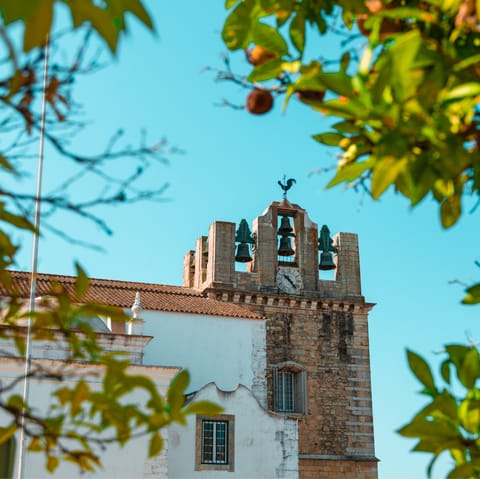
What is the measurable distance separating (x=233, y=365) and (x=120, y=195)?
21637 mm

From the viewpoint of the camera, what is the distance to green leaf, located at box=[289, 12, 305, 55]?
234 centimetres

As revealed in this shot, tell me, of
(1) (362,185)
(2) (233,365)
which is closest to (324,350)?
(2) (233,365)

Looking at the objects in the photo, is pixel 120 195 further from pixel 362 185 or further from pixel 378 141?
pixel 378 141

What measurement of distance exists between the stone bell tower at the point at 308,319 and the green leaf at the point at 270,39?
23425mm

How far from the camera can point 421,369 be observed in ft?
7.27

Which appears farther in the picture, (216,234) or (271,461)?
(216,234)

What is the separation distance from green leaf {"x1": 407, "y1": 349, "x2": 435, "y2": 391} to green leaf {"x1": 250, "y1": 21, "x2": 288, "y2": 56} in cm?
94

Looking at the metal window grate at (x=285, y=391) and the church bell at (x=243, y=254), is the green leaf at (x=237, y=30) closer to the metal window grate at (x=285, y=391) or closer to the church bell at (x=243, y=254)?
the metal window grate at (x=285, y=391)

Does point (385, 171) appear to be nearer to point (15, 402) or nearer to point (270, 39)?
point (270, 39)

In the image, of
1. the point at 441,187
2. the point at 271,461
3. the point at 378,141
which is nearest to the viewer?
the point at 378,141

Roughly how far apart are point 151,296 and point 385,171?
2352 cm

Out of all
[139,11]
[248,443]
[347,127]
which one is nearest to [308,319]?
[248,443]

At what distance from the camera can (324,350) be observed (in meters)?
26.5

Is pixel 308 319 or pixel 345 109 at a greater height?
pixel 308 319
